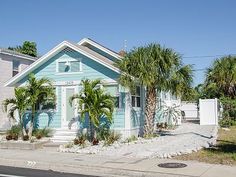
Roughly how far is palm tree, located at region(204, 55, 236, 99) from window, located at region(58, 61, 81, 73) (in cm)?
1608

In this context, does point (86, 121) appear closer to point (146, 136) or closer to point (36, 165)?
point (146, 136)

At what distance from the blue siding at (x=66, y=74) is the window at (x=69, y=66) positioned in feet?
0.63

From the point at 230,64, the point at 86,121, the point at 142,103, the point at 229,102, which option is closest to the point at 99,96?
the point at 86,121

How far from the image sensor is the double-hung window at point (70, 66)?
816 inches

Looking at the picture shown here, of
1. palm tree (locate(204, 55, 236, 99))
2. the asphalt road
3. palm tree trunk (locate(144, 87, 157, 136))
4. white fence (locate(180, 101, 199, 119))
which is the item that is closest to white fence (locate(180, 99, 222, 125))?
palm tree (locate(204, 55, 236, 99))

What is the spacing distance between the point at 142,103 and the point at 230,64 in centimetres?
1459

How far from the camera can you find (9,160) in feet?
45.2

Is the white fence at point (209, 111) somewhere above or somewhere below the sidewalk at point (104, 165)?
above

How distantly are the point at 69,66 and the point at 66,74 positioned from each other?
0.44m

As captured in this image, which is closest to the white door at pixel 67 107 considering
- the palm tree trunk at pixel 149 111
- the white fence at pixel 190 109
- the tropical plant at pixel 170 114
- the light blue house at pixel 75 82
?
the light blue house at pixel 75 82

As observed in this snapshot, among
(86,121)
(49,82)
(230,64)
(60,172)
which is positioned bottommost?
(60,172)

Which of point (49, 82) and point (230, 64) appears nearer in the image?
point (49, 82)

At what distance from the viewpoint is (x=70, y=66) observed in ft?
68.5

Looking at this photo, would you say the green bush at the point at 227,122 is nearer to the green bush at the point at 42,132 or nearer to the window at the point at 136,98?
the window at the point at 136,98
